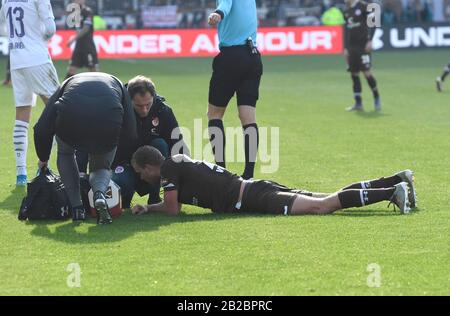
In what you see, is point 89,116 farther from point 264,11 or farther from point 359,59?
point 264,11

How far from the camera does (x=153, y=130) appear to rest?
31.1 feet

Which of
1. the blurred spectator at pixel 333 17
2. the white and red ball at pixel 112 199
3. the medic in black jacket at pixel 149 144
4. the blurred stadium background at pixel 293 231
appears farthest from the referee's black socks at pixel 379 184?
A: the blurred spectator at pixel 333 17

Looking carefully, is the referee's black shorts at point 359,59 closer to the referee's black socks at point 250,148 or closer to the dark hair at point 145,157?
the referee's black socks at point 250,148

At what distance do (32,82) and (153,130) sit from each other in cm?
219

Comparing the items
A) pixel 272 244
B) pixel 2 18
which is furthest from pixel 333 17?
pixel 272 244

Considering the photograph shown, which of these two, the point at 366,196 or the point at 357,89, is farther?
the point at 357,89

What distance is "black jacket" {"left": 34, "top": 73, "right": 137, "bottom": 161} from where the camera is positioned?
8.27 metres

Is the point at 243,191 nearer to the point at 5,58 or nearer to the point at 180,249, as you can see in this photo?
the point at 180,249

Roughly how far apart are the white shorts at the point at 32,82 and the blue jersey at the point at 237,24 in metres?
1.87

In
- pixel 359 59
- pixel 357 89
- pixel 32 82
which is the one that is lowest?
pixel 357 89

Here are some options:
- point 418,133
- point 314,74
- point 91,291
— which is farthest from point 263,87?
point 91,291

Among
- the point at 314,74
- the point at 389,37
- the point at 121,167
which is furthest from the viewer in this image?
the point at 389,37

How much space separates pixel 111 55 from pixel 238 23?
22.4m

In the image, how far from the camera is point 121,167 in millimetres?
9398
